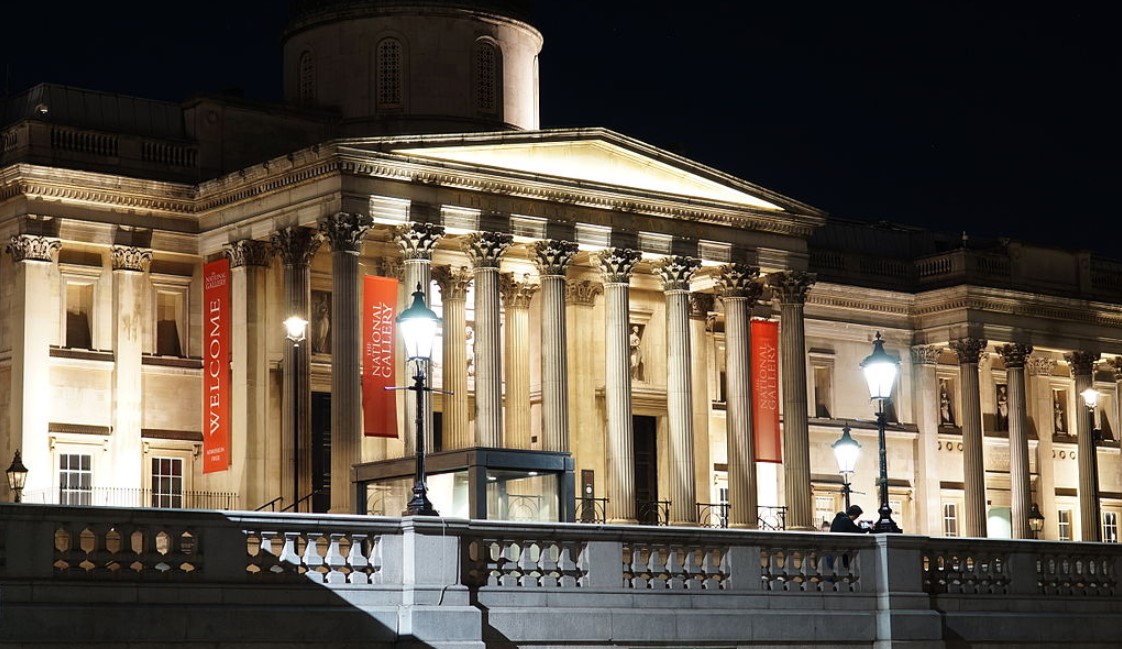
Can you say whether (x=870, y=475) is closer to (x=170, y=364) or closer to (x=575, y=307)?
(x=575, y=307)

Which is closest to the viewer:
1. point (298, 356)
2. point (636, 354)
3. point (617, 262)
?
point (298, 356)

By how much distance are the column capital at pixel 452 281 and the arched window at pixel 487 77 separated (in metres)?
5.50

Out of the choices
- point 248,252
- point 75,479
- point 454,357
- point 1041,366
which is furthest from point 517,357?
point 1041,366

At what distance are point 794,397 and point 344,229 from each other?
50.1ft

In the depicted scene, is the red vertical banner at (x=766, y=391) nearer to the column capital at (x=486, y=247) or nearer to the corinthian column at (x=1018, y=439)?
the column capital at (x=486, y=247)

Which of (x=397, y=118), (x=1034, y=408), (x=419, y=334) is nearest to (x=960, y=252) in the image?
(x=1034, y=408)

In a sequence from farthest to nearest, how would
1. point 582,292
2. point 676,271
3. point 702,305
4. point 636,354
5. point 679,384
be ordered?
point 702,305 < point 636,354 < point 582,292 < point 676,271 < point 679,384

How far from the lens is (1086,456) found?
2854 inches

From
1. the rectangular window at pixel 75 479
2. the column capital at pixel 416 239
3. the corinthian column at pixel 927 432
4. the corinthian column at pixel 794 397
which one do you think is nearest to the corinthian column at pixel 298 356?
the column capital at pixel 416 239

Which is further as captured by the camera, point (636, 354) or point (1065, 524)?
point (1065, 524)

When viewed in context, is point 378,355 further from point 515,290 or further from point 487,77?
point 487,77

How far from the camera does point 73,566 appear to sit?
74.8ft

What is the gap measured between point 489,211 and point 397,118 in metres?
6.43

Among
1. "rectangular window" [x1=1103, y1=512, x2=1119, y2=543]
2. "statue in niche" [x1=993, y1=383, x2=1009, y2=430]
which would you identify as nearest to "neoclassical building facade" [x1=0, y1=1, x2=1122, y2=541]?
"statue in niche" [x1=993, y1=383, x2=1009, y2=430]
